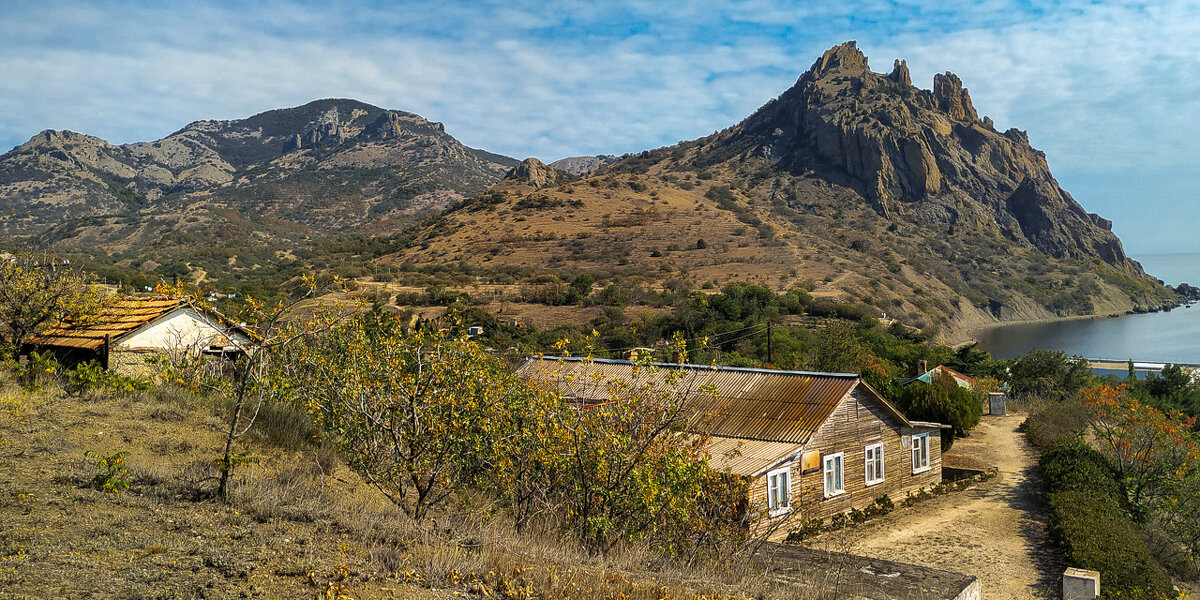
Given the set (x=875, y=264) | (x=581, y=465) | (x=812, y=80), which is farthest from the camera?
(x=812, y=80)

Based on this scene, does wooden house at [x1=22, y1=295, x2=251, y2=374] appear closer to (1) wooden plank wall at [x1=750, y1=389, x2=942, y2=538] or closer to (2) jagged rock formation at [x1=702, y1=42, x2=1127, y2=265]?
(1) wooden plank wall at [x1=750, y1=389, x2=942, y2=538]

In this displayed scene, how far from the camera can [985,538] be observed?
1675 cm

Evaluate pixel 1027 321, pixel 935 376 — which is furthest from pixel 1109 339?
pixel 935 376

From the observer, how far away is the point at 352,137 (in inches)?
7525

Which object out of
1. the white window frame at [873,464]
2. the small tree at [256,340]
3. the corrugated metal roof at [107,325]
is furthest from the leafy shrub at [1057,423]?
the corrugated metal roof at [107,325]

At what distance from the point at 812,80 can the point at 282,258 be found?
10512cm

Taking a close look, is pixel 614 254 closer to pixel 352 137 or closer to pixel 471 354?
pixel 471 354

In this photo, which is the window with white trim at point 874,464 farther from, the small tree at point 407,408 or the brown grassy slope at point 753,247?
the brown grassy slope at point 753,247

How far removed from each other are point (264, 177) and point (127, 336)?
156756 mm

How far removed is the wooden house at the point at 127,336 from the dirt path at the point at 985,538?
13683mm

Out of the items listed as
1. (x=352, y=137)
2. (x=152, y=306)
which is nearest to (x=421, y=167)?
(x=352, y=137)

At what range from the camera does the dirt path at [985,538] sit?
1411 cm

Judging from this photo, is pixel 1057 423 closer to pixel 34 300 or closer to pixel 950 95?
pixel 34 300

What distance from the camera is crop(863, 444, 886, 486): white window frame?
18.9m
